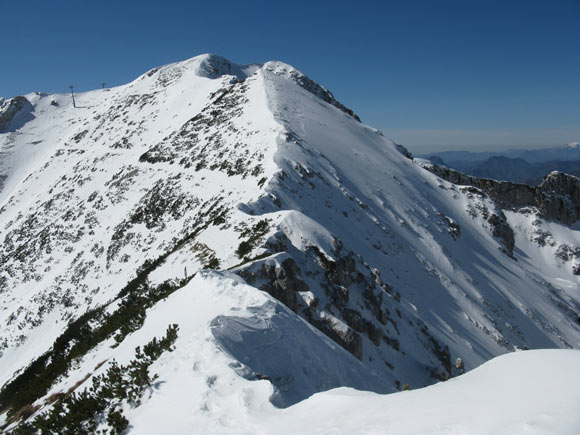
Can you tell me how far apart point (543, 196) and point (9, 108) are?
136m

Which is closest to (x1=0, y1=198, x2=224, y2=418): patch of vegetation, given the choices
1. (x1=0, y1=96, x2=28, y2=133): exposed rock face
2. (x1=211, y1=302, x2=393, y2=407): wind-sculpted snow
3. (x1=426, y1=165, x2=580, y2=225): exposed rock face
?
(x1=211, y1=302, x2=393, y2=407): wind-sculpted snow

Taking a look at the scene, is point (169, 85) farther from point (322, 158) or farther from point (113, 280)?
point (113, 280)

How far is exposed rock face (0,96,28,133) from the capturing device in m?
100

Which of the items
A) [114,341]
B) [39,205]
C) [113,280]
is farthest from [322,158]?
[39,205]

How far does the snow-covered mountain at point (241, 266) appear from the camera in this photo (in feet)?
29.9

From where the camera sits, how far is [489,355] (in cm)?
2858

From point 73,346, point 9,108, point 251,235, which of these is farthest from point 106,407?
point 9,108

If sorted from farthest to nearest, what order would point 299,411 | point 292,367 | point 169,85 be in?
point 169,85 < point 292,367 < point 299,411

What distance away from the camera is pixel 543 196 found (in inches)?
3228

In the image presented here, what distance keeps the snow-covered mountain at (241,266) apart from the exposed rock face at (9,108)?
81.3ft

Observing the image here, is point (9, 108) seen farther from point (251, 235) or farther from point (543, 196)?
point (543, 196)

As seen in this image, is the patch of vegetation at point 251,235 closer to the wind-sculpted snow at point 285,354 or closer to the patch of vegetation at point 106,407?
the wind-sculpted snow at point 285,354

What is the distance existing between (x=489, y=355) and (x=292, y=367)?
2566cm

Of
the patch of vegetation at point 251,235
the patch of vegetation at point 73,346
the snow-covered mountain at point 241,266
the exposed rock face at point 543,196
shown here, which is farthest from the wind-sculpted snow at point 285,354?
the exposed rock face at point 543,196
